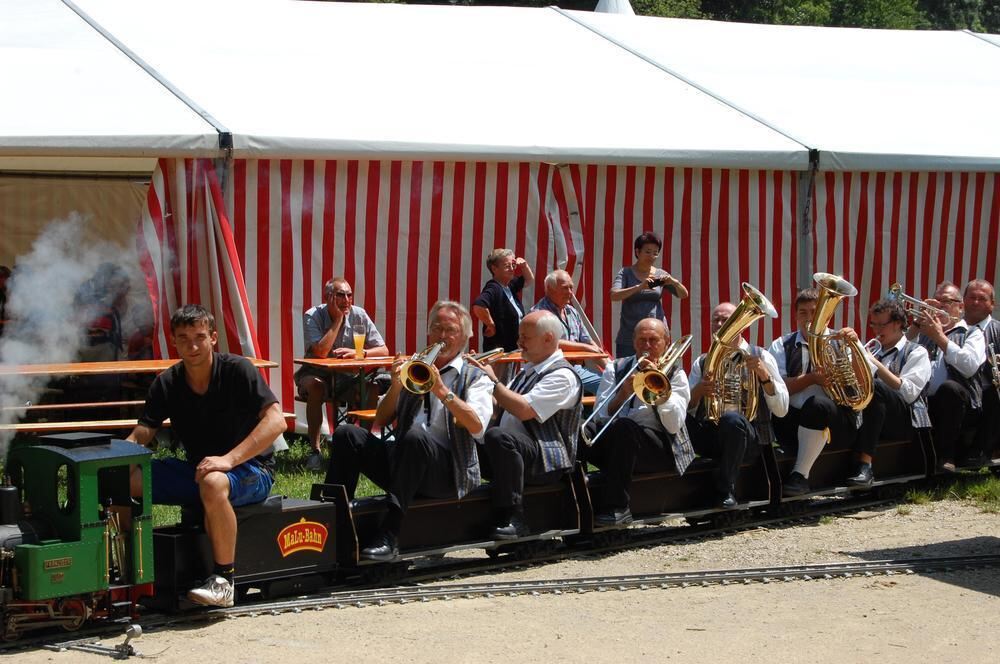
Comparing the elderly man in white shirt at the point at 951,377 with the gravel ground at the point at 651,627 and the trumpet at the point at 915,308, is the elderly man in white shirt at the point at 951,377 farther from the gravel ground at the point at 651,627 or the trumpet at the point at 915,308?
the gravel ground at the point at 651,627

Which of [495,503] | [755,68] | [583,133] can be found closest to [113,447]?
[495,503]

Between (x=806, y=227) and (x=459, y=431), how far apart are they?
6398mm

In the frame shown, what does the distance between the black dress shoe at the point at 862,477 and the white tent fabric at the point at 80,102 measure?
4814mm

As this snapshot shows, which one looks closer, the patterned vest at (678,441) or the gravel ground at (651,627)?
the gravel ground at (651,627)

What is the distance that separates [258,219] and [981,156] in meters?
6.81

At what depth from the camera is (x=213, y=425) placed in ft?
21.3

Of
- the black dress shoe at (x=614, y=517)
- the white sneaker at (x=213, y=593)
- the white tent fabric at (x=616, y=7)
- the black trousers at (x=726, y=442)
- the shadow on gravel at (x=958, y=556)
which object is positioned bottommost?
the shadow on gravel at (x=958, y=556)

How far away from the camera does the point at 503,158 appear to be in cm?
1101

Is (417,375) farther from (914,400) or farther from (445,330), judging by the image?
(914,400)

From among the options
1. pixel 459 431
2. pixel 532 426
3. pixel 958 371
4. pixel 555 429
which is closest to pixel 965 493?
pixel 958 371

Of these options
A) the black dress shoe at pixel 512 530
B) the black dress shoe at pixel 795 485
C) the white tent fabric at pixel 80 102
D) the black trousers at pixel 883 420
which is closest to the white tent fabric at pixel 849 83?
the black trousers at pixel 883 420

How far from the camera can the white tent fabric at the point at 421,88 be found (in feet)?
34.5

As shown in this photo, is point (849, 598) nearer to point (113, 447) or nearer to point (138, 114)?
point (113, 447)

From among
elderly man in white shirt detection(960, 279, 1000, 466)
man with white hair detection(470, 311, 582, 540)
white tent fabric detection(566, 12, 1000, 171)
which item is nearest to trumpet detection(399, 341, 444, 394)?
man with white hair detection(470, 311, 582, 540)
